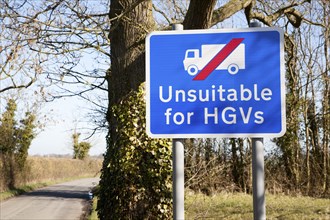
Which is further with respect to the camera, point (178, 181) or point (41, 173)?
point (41, 173)

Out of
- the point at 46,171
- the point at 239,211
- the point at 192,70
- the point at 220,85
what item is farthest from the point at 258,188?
the point at 46,171

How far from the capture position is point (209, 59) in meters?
2.16

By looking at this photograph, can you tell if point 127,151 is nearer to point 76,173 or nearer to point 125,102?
point 125,102

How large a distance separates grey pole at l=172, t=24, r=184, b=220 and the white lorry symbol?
176 mm

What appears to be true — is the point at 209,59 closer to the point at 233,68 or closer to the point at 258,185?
the point at 233,68

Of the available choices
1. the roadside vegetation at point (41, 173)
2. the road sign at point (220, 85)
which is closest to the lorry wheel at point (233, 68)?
the road sign at point (220, 85)

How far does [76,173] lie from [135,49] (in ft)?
154

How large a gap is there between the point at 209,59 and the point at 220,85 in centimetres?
13

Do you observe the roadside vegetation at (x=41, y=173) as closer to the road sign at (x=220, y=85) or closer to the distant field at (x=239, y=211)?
the distant field at (x=239, y=211)

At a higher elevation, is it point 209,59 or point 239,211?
point 209,59

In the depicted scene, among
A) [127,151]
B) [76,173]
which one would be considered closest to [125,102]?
[127,151]

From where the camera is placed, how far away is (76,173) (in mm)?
52188

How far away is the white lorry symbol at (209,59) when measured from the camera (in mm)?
2153

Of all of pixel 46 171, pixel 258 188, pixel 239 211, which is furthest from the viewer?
pixel 46 171
